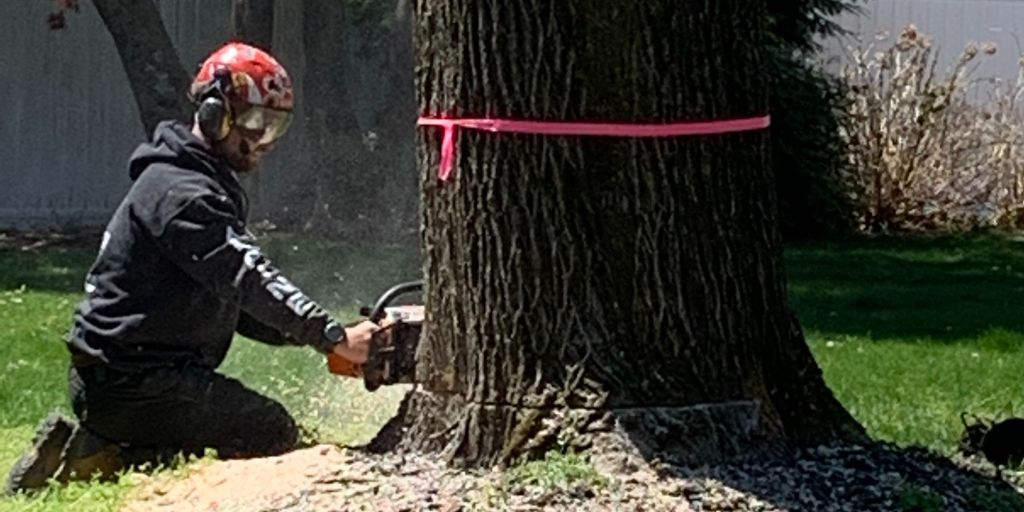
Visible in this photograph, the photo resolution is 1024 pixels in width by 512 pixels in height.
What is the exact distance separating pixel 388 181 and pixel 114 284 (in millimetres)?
7615

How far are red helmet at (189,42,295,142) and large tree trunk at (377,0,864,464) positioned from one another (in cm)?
69

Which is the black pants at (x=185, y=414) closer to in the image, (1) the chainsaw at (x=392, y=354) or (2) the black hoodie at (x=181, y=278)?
(2) the black hoodie at (x=181, y=278)

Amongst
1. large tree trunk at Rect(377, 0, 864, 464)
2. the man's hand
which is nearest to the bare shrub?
the man's hand

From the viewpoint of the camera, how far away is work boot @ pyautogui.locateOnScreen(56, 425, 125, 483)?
4.98 meters

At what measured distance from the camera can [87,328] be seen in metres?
4.97

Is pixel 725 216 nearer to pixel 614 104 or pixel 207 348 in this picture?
pixel 614 104

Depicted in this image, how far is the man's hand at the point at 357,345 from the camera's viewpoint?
15.5 feet

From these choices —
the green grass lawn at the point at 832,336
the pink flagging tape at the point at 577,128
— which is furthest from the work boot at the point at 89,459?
the pink flagging tape at the point at 577,128

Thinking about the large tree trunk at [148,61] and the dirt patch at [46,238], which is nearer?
the large tree trunk at [148,61]

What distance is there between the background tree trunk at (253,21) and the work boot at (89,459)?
8356 mm

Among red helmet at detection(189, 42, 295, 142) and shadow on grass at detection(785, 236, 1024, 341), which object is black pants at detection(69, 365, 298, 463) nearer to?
red helmet at detection(189, 42, 295, 142)

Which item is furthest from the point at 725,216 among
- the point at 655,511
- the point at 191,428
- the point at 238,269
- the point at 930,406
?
the point at 930,406

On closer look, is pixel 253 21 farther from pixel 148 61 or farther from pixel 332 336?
pixel 332 336

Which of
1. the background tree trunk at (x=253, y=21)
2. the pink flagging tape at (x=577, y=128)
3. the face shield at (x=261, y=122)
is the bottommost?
the face shield at (x=261, y=122)
